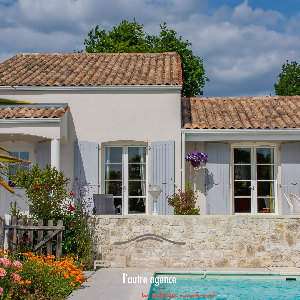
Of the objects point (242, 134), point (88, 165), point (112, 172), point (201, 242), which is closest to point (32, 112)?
point (88, 165)

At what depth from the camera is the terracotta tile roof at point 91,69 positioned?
542 inches

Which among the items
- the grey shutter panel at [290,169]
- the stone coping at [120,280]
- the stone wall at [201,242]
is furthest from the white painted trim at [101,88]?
the stone coping at [120,280]

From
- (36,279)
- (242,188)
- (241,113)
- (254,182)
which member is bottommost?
(36,279)

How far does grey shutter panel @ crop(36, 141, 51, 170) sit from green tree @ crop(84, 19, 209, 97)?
43.4ft

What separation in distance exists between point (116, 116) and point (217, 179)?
3.65 metres

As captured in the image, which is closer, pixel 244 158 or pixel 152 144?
pixel 152 144

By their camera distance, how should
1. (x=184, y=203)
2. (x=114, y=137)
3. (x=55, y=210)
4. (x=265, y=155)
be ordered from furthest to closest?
(x=265, y=155) < (x=114, y=137) < (x=184, y=203) < (x=55, y=210)

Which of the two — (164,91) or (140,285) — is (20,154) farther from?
(140,285)

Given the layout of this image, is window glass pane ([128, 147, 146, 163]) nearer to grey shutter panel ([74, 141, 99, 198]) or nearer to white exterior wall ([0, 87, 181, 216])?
white exterior wall ([0, 87, 181, 216])

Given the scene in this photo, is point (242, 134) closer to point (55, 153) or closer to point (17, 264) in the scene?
point (55, 153)

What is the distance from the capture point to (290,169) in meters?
13.7

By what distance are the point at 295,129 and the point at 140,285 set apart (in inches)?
296

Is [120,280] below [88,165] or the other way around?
below

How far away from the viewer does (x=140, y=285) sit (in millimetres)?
8047
